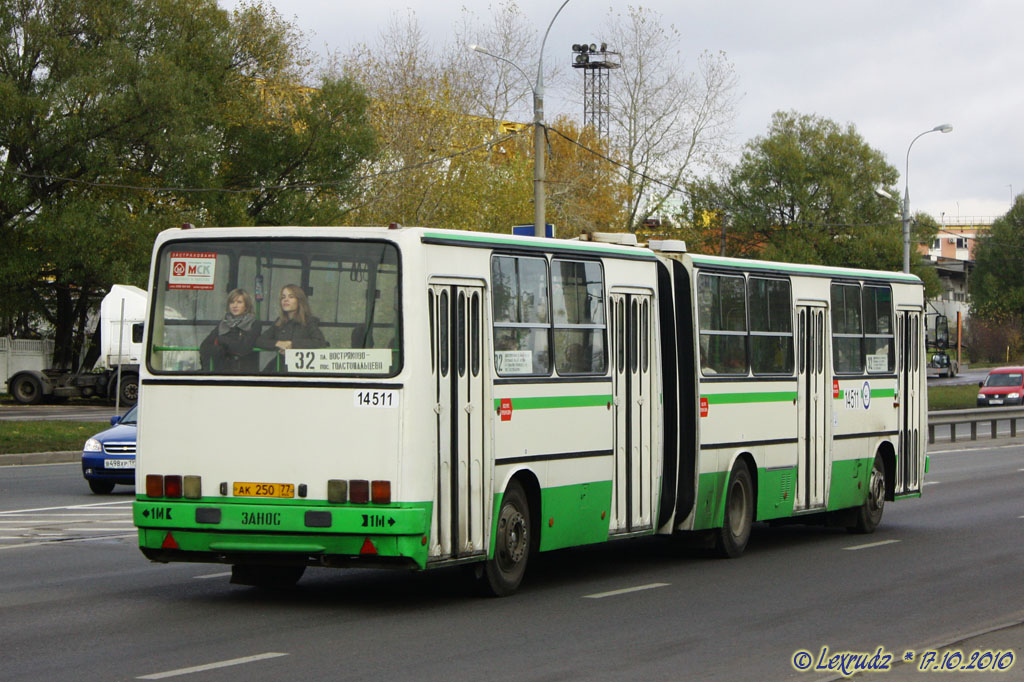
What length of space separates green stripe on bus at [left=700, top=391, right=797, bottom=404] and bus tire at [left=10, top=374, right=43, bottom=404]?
3536 centimetres

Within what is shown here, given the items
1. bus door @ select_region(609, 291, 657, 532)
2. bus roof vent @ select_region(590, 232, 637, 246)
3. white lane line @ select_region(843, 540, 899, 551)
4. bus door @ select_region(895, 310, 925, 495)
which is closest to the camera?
bus door @ select_region(609, 291, 657, 532)

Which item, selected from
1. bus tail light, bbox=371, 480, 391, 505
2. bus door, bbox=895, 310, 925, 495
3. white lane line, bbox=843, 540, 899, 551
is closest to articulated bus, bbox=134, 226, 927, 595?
bus tail light, bbox=371, 480, 391, 505

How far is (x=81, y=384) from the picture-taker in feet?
155

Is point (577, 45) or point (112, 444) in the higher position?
point (577, 45)

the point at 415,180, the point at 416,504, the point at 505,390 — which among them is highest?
the point at 415,180

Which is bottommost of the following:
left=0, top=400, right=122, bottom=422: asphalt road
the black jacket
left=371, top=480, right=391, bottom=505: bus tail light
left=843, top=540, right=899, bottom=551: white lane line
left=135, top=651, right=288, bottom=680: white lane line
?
left=843, top=540, right=899, bottom=551: white lane line

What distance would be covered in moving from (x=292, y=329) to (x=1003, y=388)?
49.0 meters

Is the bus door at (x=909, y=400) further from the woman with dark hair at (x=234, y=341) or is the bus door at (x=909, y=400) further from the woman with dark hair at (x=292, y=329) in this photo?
the woman with dark hair at (x=234, y=341)

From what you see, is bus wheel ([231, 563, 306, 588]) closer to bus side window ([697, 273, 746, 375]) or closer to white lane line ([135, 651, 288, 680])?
white lane line ([135, 651, 288, 680])

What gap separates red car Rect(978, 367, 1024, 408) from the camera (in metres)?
55.4

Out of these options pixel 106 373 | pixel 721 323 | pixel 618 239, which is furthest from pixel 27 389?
pixel 618 239

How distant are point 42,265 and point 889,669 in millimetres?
42986

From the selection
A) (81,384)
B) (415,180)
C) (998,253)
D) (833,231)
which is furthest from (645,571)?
(998,253)

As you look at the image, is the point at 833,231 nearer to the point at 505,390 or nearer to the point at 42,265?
the point at 42,265
